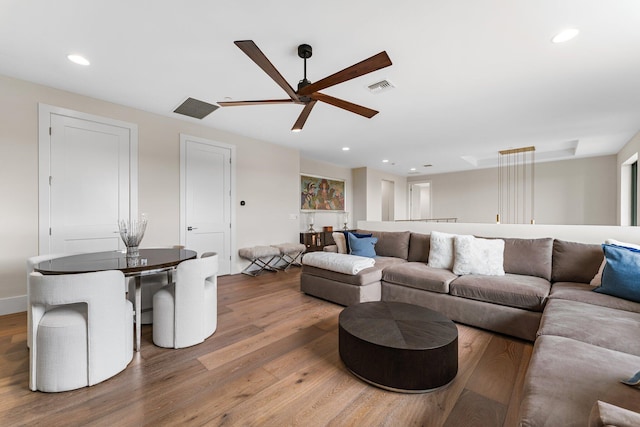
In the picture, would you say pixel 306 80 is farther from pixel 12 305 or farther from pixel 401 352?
pixel 12 305

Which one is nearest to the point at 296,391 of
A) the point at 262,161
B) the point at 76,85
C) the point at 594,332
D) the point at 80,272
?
the point at 80,272

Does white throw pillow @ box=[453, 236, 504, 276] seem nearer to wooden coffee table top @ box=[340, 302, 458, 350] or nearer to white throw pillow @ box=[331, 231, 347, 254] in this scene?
wooden coffee table top @ box=[340, 302, 458, 350]

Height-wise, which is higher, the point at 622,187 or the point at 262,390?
the point at 622,187

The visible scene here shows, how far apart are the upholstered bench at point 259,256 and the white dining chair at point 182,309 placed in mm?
2397

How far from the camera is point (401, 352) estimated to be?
1.69 metres

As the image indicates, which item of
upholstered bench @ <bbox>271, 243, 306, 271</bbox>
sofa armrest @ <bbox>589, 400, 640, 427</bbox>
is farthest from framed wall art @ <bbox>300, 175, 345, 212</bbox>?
sofa armrest @ <bbox>589, 400, 640, 427</bbox>

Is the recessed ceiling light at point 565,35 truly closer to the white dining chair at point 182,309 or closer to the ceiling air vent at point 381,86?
the ceiling air vent at point 381,86

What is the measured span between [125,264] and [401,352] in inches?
82.6

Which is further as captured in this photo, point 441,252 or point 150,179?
point 150,179

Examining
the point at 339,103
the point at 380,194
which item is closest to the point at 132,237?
the point at 339,103

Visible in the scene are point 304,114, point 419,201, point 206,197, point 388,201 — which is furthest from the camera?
point 419,201

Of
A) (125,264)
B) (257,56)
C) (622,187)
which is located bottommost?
(125,264)

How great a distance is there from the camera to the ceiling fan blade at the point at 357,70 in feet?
5.91

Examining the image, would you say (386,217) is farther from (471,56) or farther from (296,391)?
(296,391)
